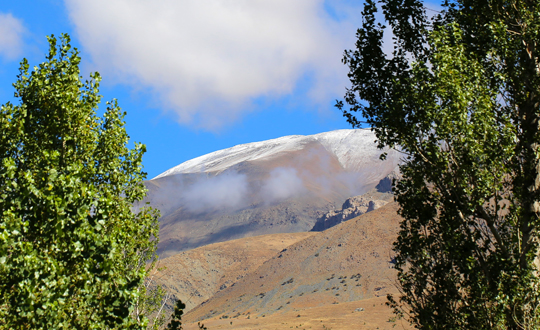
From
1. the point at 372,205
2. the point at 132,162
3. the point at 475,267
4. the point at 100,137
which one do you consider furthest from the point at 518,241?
the point at 372,205

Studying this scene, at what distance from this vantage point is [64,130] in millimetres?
9047

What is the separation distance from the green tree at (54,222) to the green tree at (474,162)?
294 inches

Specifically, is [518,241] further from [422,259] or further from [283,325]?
[283,325]

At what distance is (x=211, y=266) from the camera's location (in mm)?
103875

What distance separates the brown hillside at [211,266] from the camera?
90.4 metres

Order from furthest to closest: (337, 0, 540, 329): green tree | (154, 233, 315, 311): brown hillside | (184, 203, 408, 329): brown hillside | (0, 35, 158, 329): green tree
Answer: (154, 233, 315, 311): brown hillside
(184, 203, 408, 329): brown hillside
(337, 0, 540, 329): green tree
(0, 35, 158, 329): green tree

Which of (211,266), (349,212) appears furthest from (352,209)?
(211,266)

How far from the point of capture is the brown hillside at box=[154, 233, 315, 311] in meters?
90.4

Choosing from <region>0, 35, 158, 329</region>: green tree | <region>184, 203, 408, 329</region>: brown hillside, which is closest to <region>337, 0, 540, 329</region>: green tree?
<region>0, 35, 158, 329</region>: green tree

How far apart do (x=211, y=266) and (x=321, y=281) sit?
136 ft

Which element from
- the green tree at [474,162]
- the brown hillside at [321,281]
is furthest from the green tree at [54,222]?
the brown hillside at [321,281]

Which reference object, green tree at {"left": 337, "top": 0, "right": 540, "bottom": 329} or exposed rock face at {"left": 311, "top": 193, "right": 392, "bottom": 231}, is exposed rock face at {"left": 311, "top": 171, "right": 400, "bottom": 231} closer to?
exposed rock face at {"left": 311, "top": 193, "right": 392, "bottom": 231}

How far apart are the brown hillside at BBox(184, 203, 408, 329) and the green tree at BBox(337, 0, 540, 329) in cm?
3680

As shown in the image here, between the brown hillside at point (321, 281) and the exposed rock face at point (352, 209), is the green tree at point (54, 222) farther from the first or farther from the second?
the exposed rock face at point (352, 209)
